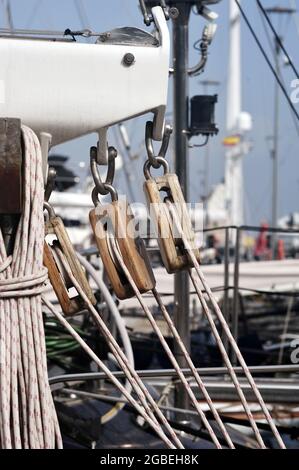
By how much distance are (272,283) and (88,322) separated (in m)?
3.62

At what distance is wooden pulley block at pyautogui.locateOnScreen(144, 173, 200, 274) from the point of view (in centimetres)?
286

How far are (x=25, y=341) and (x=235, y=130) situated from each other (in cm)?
2321

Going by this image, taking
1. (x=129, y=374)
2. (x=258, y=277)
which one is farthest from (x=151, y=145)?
(x=258, y=277)

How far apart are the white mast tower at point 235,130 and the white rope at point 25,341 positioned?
17.9m

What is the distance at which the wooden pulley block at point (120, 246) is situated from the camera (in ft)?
9.50

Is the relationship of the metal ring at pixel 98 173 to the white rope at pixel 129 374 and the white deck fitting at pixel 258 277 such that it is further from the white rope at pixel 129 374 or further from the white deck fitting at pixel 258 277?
the white deck fitting at pixel 258 277

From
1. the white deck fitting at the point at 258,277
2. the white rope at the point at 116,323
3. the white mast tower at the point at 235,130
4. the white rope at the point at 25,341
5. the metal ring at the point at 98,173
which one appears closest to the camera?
the white rope at the point at 25,341

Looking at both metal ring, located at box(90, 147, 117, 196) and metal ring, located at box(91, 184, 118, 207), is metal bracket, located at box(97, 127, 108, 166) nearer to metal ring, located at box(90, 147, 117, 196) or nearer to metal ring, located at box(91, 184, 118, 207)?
metal ring, located at box(90, 147, 117, 196)

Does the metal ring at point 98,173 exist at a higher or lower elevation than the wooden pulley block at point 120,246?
higher

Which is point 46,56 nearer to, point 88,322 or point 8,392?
point 8,392

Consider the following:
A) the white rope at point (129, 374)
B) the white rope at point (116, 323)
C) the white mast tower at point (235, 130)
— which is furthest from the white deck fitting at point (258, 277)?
the white mast tower at point (235, 130)

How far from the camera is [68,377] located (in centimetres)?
466

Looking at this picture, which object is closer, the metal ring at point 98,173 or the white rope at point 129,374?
the white rope at point 129,374
